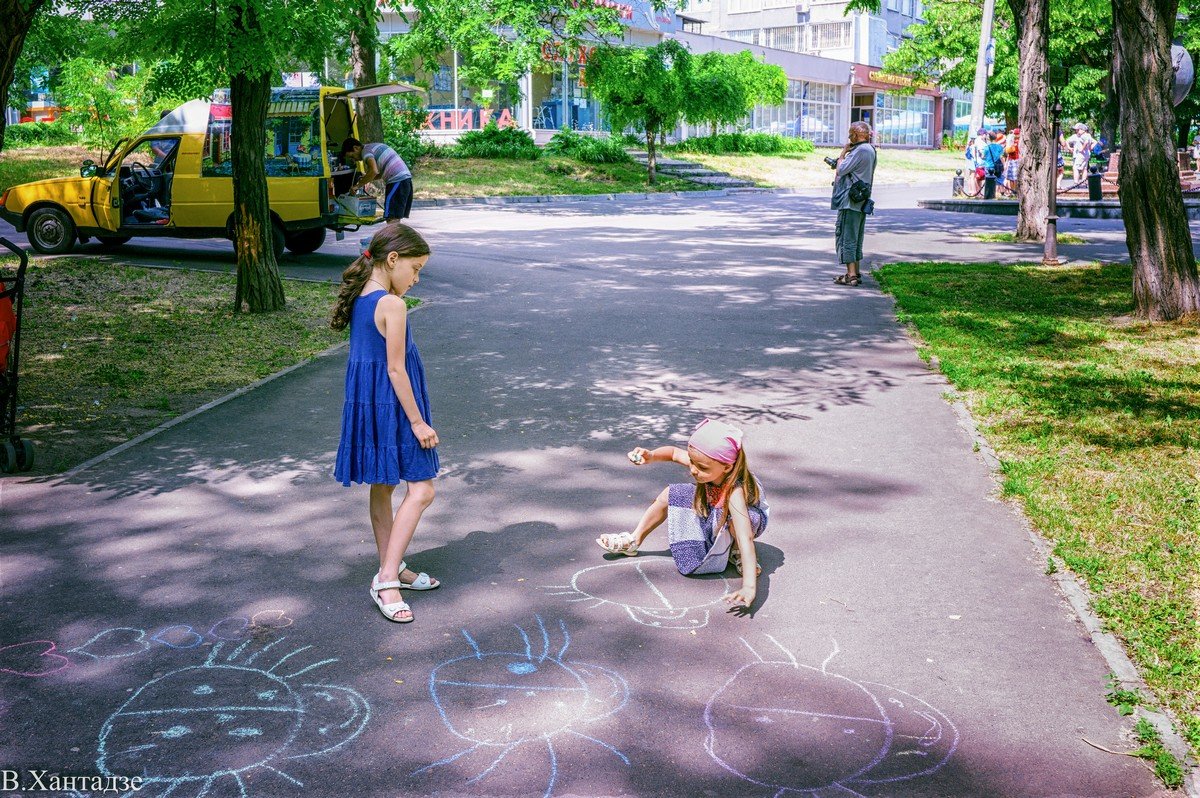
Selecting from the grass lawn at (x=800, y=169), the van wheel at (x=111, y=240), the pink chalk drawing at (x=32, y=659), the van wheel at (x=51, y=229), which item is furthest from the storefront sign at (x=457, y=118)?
the pink chalk drawing at (x=32, y=659)

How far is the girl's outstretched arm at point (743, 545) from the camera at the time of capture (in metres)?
4.72

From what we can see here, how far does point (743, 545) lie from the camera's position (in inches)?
192

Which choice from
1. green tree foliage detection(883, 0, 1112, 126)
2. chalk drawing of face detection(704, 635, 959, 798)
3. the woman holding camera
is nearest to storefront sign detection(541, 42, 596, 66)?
the woman holding camera

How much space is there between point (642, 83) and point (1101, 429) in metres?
27.9

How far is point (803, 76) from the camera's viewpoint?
6631 centimetres

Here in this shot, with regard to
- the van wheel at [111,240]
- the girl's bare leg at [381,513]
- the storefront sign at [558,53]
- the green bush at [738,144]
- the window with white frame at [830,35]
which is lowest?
the girl's bare leg at [381,513]

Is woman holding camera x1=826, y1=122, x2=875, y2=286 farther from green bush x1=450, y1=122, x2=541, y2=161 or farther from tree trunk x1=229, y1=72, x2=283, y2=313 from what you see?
green bush x1=450, y1=122, x2=541, y2=161

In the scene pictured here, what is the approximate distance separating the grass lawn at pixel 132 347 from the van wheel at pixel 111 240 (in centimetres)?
150

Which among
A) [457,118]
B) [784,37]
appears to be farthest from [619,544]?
[784,37]

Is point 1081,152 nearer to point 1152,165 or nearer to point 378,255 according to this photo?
point 1152,165

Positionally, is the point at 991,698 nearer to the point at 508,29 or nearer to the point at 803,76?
the point at 508,29

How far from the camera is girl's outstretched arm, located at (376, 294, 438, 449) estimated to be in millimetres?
4598

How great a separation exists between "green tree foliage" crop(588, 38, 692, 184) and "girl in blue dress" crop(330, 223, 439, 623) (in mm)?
29399

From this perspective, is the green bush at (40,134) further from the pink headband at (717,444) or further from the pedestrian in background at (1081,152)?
the pink headband at (717,444)
